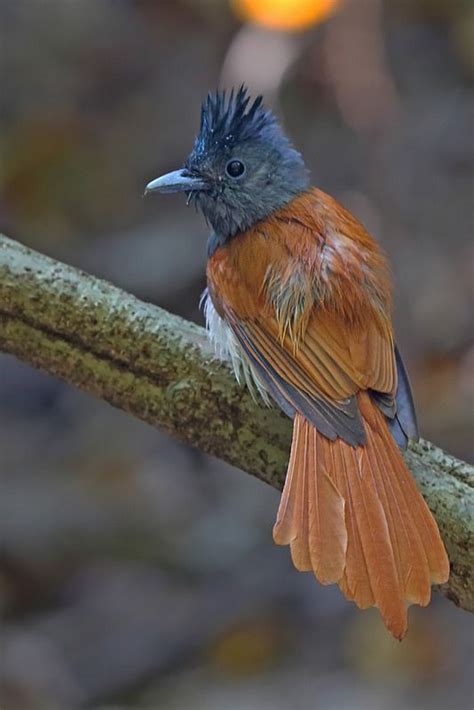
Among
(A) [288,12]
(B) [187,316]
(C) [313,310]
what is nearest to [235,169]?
(C) [313,310]

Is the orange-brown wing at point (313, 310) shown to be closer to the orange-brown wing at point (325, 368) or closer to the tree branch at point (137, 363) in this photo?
the orange-brown wing at point (325, 368)

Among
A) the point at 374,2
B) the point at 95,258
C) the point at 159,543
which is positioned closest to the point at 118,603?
the point at 159,543

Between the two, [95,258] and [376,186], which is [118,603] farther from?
[376,186]

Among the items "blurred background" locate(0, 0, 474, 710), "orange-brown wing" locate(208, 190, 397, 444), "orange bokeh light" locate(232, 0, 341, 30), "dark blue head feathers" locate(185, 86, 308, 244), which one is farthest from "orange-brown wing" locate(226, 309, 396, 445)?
"orange bokeh light" locate(232, 0, 341, 30)

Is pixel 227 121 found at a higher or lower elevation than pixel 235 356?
higher

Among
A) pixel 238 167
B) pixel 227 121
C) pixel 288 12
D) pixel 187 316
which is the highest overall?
pixel 288 12

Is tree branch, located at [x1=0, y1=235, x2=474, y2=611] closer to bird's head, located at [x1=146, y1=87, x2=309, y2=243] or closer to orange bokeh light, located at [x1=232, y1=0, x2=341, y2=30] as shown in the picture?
bird's head, located at [x1=146, y1=87, x2=309, y2=243]

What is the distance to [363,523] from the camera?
7.85ft

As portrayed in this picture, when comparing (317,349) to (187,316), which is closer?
(317,349)

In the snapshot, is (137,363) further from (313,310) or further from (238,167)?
(238,167)

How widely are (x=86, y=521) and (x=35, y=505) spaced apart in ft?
0.69

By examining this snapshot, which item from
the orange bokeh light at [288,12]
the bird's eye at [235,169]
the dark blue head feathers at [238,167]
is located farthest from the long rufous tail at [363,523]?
the orange bokeh light at [288,12]

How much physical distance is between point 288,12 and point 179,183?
1760 mm

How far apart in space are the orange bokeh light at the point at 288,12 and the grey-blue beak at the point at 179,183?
1.70 m
